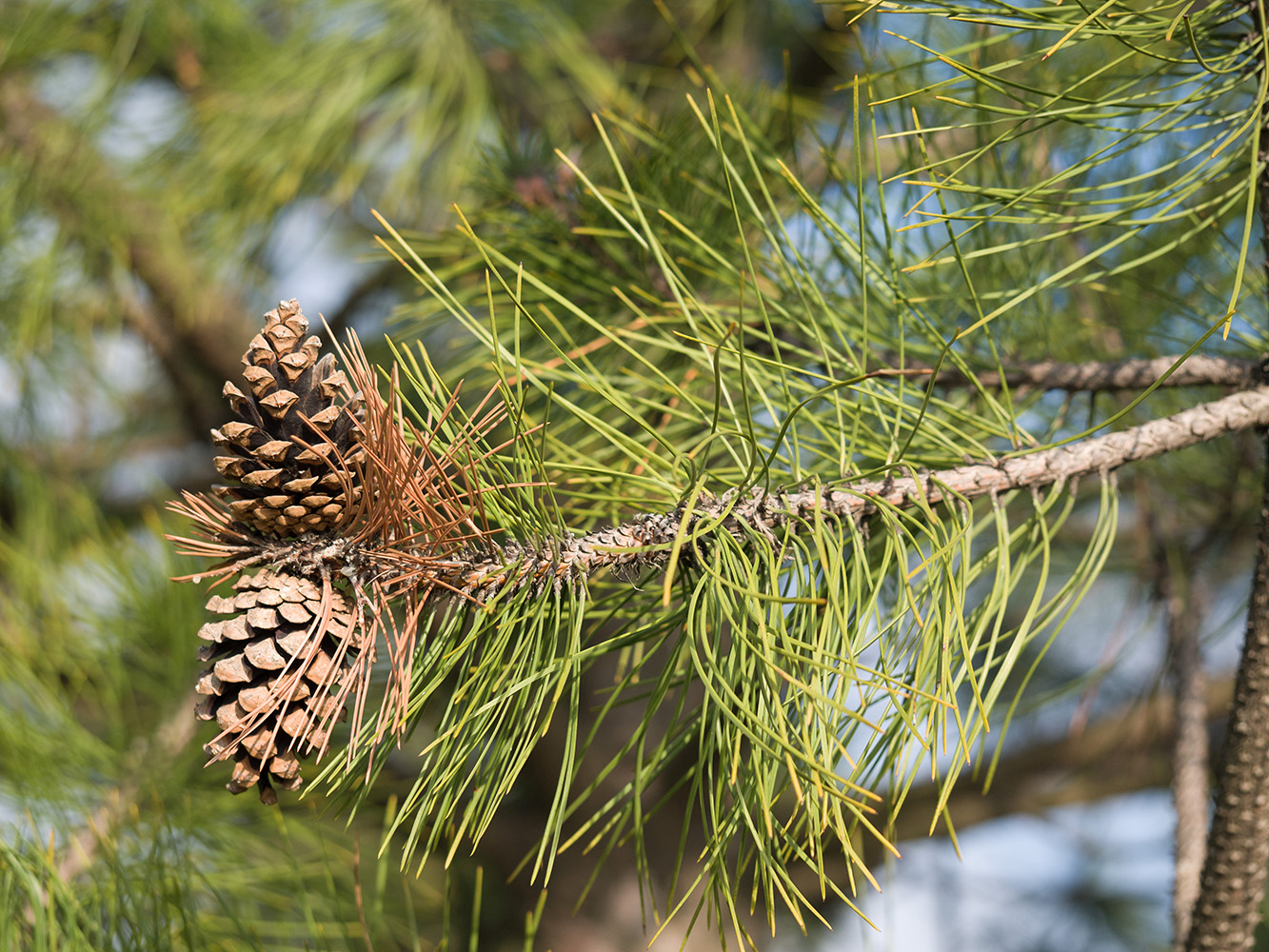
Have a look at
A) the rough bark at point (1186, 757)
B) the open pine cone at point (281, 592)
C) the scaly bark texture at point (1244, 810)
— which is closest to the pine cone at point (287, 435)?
the open pine cone at point (281, 592)

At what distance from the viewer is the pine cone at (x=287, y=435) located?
0.24 m

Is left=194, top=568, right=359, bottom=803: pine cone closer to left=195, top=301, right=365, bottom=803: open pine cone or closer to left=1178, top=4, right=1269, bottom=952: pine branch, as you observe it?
left=195, top=301, right=365, bottom=803: open pine cone

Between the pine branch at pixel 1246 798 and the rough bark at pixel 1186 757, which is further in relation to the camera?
the rough bark at pixel 1186 757

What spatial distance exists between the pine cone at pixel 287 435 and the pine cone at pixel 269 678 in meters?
0.02

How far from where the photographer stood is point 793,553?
0.88 ft

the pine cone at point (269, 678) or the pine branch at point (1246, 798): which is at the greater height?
the pine branch at point (1246, 798)

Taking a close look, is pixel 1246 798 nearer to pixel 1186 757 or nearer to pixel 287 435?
pixel 1186 757

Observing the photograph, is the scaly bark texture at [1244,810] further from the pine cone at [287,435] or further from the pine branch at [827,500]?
the pine cone at [287,435]

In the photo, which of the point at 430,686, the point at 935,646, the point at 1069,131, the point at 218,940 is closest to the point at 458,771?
the point at 430,686

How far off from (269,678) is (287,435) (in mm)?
67

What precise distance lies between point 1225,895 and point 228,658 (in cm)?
36

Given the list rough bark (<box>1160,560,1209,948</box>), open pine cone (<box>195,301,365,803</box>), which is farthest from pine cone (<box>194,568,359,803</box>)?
rough bark (<box>1160,560,1209,948</box>)

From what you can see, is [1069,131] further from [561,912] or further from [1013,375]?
[561,912]

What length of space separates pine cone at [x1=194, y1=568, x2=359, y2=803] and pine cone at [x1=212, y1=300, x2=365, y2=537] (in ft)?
0.07
